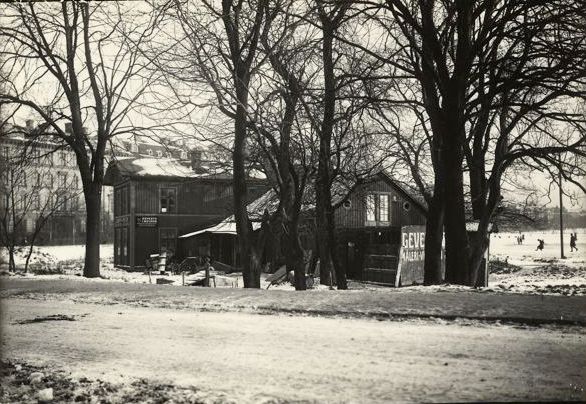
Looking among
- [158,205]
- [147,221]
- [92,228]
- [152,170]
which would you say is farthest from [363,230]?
[152,170]

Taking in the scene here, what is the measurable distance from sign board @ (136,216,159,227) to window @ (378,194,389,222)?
1550 centimetres

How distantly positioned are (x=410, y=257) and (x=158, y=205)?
2043 centimetres

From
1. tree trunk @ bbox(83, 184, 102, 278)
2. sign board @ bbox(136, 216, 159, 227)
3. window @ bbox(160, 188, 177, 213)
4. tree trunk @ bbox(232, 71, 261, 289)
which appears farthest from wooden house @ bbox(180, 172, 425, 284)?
tree trunk @ bbox(232, 71, 261, 289)

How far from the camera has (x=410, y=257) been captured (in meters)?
25.8

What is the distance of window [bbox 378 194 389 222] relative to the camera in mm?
35031

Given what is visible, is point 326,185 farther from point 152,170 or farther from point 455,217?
point 152,170

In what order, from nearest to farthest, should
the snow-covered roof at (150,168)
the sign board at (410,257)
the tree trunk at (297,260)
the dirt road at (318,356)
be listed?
the dirt road at (318,356) < the tree trunk at (297,260) < the sign board at (410,257) < the snow-covered roof at (150,168)

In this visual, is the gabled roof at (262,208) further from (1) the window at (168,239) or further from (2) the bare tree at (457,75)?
(2) the bare tree at (457,75)

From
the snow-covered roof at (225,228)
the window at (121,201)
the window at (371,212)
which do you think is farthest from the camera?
the window at (121,201)

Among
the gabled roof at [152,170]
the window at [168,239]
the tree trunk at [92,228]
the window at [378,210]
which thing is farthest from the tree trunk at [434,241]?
the window at [168,239]

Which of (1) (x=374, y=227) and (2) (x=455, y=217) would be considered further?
(1) (x=374, y=227)

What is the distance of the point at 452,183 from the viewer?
496 inches

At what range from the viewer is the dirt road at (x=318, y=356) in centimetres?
444

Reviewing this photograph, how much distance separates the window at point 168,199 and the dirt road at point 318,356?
3251cm
